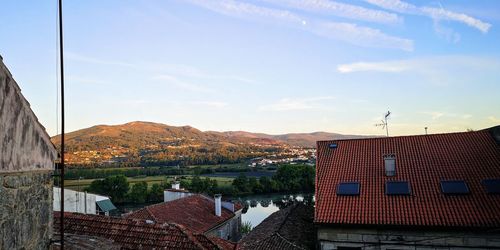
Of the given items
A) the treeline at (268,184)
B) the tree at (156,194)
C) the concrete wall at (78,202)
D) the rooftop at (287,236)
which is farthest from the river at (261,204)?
the rooftop at (287,236)

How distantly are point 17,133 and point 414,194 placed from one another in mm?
15311

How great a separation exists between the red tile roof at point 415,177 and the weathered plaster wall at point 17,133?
12.9m

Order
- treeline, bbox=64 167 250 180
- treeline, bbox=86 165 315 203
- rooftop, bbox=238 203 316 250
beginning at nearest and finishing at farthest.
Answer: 1. rooftop, bbox=238 203 316 250
2. treeline, bbox=86 165 315 203
3. treeline, bbox=64 167 250 180

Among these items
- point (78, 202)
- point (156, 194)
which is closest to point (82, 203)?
point (78, 202)

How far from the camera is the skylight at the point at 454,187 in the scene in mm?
14750

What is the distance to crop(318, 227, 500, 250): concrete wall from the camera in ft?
43.4

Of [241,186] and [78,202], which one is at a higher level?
[78,202]

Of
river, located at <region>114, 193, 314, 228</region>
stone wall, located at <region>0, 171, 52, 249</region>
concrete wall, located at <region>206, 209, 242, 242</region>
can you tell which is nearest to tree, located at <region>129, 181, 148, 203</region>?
river, located at <region>114, 193, 314, 228</region>

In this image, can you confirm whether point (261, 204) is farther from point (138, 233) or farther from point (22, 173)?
point (22, 173)

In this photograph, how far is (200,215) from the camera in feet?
78.9

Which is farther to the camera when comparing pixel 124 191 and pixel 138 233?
pixel 124 191

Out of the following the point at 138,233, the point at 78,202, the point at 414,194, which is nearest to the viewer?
the point at 138,233

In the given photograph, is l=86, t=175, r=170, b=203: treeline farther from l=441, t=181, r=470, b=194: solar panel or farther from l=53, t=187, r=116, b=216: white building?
l=441, t=181, r=470, b=194: solar panel

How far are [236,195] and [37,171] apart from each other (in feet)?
214
